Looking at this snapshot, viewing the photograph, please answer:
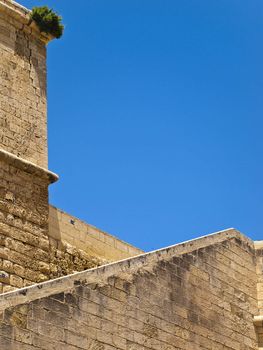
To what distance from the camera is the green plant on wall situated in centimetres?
1359

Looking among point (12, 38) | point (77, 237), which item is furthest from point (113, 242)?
point (12, 38)

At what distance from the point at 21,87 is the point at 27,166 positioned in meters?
1.39

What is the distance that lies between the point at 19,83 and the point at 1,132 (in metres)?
1.06

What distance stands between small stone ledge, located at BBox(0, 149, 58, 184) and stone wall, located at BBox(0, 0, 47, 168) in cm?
23

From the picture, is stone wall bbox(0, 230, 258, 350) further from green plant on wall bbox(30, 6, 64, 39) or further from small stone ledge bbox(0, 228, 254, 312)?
green plant on wall bbox(30, 6, 64, 39)

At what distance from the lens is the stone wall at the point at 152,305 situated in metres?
8.05

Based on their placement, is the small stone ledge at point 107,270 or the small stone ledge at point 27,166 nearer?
the small stone ledge at point 107,270

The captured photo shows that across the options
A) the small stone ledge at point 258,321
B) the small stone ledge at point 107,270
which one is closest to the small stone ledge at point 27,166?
the small stone ledge at point 107,270

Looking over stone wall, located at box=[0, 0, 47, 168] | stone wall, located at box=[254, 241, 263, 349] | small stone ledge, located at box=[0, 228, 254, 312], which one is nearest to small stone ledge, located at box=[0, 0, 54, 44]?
stone wall, located at box=[0, 0, 47, 168]

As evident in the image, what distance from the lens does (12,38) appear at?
13.2 metres

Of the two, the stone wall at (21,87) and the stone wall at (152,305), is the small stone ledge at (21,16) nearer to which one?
the stone wall at (21,87)

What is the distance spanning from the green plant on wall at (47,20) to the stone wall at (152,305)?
441 cm

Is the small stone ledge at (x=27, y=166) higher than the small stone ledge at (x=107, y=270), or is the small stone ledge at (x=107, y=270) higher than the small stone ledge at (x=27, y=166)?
the small stone ledge at (x=27, y=166)

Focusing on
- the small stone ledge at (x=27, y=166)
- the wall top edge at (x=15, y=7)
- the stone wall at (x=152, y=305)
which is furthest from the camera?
the wall top edge at (x=15, y=7)
